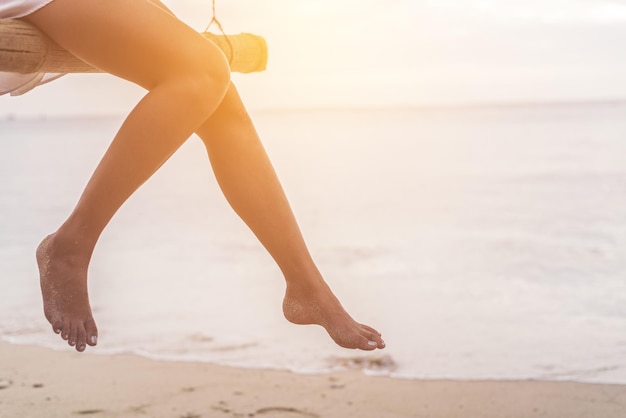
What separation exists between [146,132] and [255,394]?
259 cm

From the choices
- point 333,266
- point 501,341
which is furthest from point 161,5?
point 333,266

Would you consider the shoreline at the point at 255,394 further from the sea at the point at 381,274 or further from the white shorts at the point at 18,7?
the white shorts at the point at 18,7

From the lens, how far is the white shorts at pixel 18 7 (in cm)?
178

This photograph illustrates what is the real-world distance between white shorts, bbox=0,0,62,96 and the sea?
2.81 meters

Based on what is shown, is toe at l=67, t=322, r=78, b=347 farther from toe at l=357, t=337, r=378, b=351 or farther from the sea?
the sea

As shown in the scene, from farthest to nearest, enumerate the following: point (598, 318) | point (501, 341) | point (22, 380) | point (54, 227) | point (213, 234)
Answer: point (54, 227), point (213, 234), point (598, 318), point (501, 341), point (22, 380)

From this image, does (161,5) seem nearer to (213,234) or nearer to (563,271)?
(563,271)

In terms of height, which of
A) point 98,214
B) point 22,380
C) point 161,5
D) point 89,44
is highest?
point 161,5

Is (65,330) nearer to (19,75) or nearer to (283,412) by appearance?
(19,75)

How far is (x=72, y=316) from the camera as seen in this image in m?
1.94

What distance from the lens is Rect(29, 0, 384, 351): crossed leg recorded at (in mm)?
1781

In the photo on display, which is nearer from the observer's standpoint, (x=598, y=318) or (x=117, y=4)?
(x=117, y=4)

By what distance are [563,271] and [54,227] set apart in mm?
5322

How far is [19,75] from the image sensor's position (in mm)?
2008
